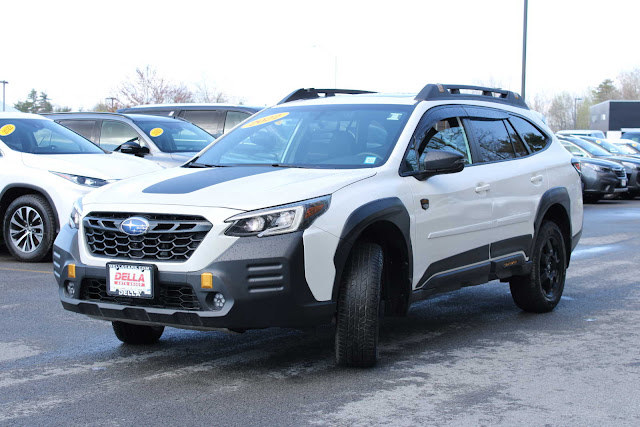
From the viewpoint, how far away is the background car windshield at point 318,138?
20.4ft

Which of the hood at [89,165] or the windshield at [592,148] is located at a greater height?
the hood at [89,165]

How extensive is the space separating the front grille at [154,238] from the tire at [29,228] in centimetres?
513

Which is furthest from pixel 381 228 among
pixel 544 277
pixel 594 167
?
pixel 594 167

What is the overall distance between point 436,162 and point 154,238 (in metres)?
1.92

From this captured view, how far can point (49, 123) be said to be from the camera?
11.6m

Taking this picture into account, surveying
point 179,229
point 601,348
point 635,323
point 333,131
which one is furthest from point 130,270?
point 635,323

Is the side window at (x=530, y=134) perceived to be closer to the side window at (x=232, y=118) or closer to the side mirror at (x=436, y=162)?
the side mirror at (x=436, y=162)

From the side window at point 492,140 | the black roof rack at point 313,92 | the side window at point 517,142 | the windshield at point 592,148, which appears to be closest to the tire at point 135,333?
the black roof rack at point 313,92

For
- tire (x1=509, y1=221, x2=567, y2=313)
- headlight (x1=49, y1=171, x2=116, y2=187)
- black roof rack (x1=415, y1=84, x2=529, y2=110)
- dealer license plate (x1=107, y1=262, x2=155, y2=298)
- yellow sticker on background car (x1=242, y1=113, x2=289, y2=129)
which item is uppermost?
black roof rack (x1=415, y1=84, x2=529, y2=110)

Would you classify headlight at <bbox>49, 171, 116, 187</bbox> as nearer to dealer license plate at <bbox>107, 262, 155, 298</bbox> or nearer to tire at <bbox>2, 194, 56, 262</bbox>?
tire at <bbox>2, 194, 56, 262</bbox>

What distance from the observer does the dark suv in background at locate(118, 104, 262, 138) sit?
16578 mm

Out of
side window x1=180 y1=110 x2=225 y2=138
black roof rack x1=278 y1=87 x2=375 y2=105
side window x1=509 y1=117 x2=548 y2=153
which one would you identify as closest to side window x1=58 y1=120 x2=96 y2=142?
side window x1=180 y1=110 x2=225 y2=138

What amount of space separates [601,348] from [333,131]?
2.35 meters

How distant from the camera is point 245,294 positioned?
5.08 metres
